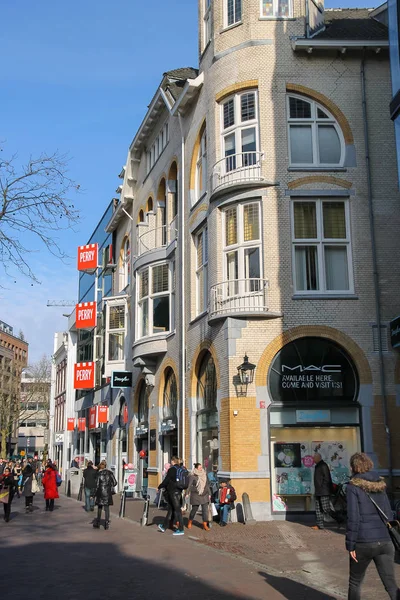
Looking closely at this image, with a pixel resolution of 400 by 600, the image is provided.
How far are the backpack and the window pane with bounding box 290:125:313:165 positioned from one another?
31.5ft

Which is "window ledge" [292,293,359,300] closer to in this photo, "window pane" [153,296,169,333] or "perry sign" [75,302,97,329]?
"window pane" [153,296,169,333]

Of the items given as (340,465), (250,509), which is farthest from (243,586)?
(340,465)

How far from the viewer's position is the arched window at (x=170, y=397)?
82.1 feet

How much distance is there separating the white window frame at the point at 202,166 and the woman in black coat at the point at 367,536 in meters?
16.1

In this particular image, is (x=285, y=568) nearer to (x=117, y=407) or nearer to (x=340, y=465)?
(x=340, y=465)

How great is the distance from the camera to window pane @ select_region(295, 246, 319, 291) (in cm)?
1980

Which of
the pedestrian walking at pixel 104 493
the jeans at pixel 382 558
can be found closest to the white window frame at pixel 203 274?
the pedestrian walking at pixel 104 493

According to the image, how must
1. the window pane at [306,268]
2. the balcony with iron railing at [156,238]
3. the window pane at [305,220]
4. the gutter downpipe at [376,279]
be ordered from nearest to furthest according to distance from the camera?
1. the gutter downpipe at [376,279]
2. the window pane at [306,268]
3. the window pane at [305,220]
4. the balcony with iron railing at [156,238]

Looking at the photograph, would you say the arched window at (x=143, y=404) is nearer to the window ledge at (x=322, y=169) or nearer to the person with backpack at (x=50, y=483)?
the person with backpack at (x=50, y=483)

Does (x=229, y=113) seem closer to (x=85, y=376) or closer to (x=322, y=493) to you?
(x=322, y=493)

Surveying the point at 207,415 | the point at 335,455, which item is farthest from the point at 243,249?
the point at 335,455

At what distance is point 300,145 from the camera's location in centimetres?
2064

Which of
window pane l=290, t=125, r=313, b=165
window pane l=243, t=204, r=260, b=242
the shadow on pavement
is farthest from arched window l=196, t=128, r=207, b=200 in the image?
the shadow on pavement

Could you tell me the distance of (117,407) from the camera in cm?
3450
